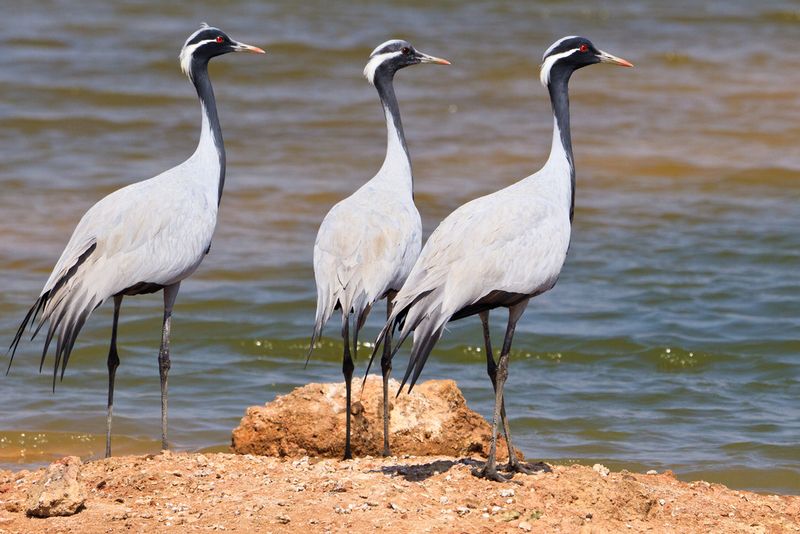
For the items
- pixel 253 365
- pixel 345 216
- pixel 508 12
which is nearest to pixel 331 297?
pixel 345 216

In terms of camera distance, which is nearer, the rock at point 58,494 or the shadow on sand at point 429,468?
the rock at point 58,494

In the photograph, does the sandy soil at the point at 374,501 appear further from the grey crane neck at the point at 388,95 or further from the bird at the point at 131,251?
the grey crane neck at the point at 388,95

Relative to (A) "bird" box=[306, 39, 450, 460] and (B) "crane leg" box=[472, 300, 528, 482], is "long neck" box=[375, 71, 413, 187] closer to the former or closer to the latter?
(A) "bird" box=[306, 39, 450, 460]

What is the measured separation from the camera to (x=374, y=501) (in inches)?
311

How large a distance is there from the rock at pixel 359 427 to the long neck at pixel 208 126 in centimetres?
161

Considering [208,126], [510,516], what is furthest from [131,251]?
[510,516]

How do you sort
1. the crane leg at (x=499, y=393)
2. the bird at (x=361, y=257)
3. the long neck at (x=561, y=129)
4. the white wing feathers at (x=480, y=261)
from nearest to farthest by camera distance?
the white wing feathers at (x=480, y=261) < the crane leg at (x=499, y=393) < the long neck at (x=561, y=129) < the bird at (x=361, y=257)

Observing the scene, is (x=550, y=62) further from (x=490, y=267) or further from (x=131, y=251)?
(x=131, y=251)

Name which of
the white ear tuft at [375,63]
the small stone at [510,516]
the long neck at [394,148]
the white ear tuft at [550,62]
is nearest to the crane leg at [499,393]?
the small stone at [510,516]

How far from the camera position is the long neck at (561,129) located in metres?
9.20

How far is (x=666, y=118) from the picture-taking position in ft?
74.7

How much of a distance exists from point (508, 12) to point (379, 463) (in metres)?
23.0

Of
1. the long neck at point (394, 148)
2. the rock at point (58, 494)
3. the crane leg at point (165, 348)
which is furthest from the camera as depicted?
the long neck at point (394, 148)

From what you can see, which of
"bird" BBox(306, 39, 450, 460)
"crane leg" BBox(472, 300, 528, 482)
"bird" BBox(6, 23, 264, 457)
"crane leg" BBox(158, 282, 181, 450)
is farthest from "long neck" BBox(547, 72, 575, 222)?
"crane leg" BBox(158, 282, 181, 450)
